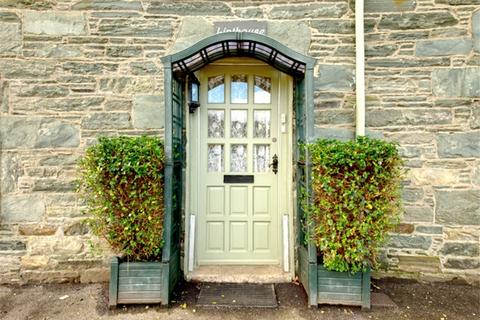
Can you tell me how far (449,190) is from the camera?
287 centimetres

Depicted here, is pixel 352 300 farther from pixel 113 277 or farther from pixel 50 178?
pixel 50 178

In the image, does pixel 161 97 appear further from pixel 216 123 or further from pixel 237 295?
pixel 237 295

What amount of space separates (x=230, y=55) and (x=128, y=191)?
1566 mm

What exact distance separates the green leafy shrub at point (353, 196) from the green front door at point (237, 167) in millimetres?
892

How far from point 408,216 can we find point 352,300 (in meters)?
1.08

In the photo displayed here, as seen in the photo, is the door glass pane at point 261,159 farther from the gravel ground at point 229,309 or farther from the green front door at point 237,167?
the gravel ground at point 229,309

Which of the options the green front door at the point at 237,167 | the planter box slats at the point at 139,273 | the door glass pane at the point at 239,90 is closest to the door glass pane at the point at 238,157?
the green front door at the point at 237,167

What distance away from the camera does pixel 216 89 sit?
3.22 meters

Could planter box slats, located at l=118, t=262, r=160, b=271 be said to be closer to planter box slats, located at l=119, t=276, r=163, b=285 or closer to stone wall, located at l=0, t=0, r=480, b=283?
planter box slats, located at l=119, t=276, r=163, b=285

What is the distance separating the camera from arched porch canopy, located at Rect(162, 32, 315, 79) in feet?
8.21

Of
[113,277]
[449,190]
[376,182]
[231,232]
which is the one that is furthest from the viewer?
[231,232]

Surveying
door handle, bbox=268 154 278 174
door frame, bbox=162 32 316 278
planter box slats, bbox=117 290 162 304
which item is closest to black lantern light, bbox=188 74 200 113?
door frame, bbox=162 32 316 278

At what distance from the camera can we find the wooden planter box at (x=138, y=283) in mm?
2428

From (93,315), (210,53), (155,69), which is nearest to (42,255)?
(93,315)
